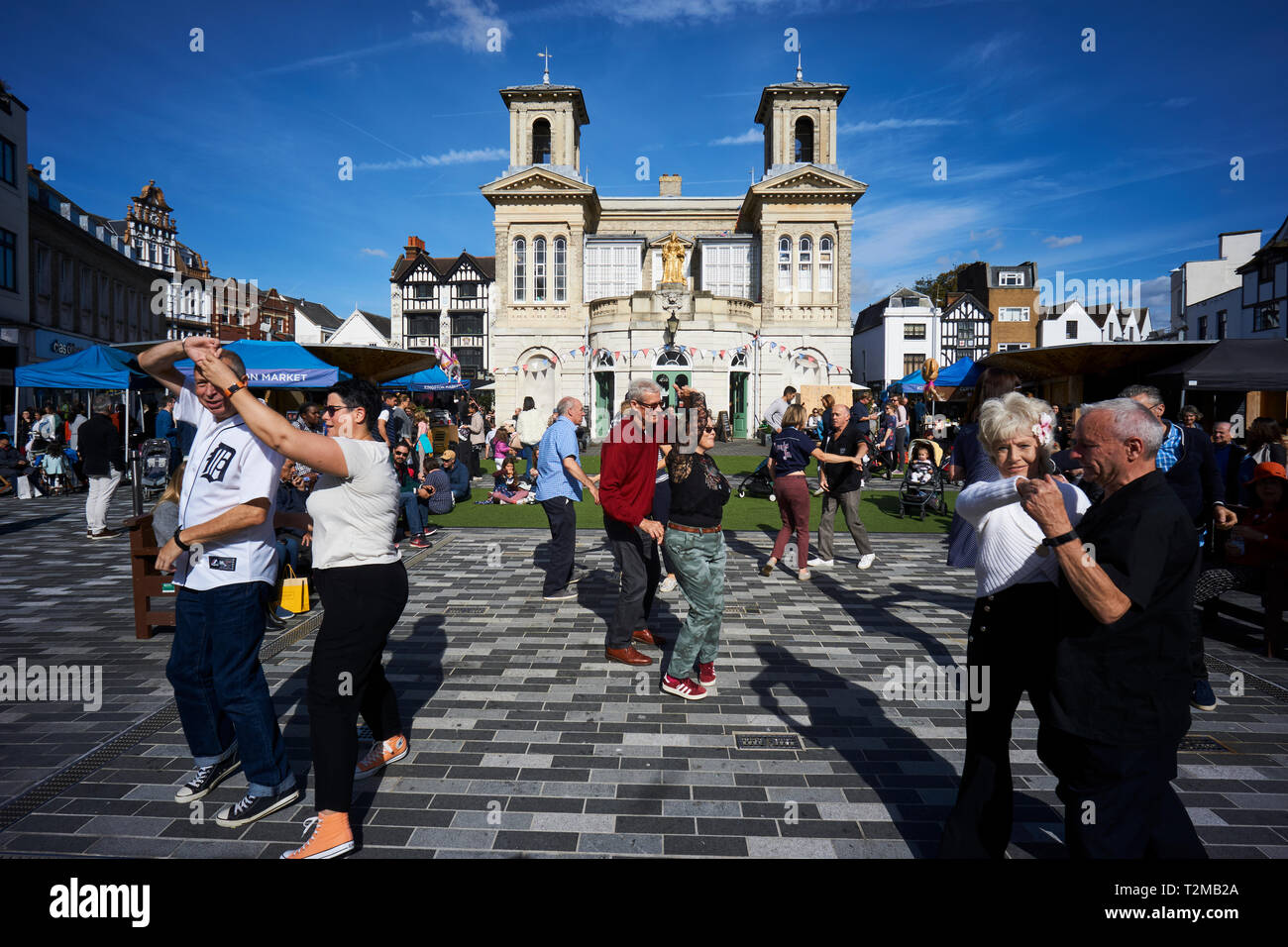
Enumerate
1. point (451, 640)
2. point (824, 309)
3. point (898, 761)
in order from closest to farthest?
point (898, 761) < point (451, 640) < point (824, 309)

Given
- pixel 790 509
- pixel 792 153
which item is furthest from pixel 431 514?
pixel 792 153

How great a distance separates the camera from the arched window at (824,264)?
1693 inches

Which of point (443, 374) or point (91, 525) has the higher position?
point (443, 374)

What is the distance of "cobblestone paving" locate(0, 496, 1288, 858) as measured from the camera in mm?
3410

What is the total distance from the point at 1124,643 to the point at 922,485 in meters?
12.2

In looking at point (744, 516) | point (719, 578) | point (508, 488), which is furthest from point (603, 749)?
point (508, 488)

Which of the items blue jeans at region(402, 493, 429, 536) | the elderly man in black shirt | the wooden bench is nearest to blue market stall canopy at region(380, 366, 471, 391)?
blue jeans at region(402, 493, 429, 536)

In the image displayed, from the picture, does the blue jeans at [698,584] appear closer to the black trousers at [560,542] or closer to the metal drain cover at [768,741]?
the metal drain cover at [768,741]

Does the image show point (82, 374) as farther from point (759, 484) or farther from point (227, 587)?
point (759, 484)
